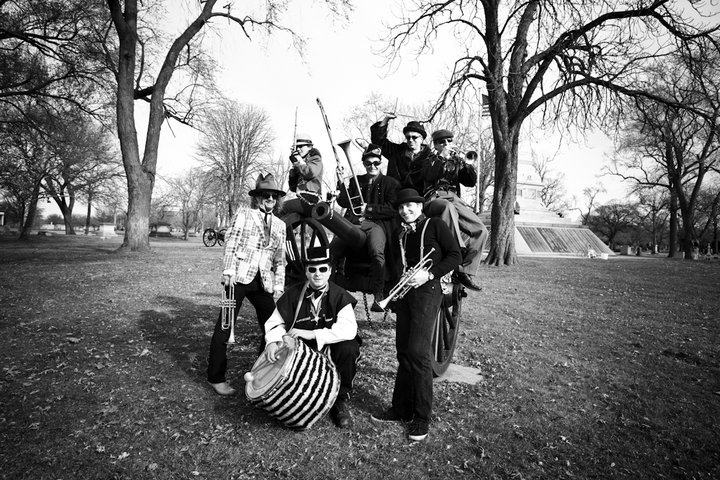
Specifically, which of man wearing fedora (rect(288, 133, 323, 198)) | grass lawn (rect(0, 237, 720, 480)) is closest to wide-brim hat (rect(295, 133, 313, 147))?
man wearing fedora (rect(288, 133, 323, 198))

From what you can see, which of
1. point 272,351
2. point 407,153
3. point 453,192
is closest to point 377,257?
point 272,351

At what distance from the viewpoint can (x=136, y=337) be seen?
20.0 ft

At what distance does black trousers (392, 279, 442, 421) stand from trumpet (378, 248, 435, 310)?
9 centimetres

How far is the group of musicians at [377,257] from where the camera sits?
3.62 metres

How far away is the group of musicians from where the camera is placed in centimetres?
362

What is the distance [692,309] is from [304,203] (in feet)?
32.0

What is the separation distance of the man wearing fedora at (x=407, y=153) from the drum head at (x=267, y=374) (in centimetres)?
261

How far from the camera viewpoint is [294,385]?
128 inches

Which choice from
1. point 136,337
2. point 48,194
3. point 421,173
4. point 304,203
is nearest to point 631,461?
point 421,173

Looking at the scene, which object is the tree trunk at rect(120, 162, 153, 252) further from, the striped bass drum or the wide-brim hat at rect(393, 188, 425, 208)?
the wide-brim hat at rect(393, 188, 425, 208)

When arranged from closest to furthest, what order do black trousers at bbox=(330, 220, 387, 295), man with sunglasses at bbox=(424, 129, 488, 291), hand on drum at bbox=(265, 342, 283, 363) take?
hand on drum at bbox=(265, 342, 283, 363) → black trousers at bbox=(330, 220, 387, 295) → man with sunglasses at bbox=(424, 129, 488, 291)

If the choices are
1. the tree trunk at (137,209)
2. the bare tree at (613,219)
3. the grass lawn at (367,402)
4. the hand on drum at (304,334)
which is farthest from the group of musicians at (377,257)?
the bare tree at (613,219)

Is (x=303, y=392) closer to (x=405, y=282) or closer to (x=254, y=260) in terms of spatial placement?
(x=405, y=282)

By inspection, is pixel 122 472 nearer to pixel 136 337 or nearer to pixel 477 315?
pixel 136 337
